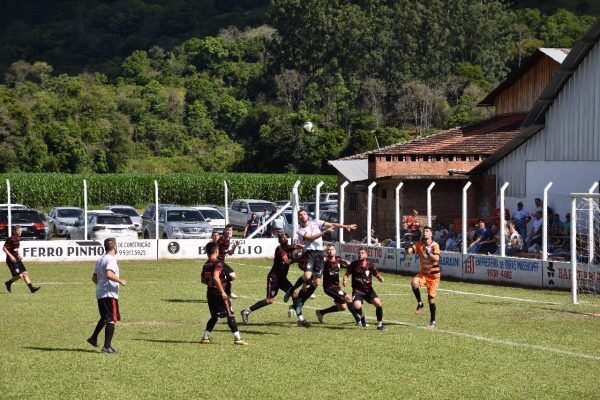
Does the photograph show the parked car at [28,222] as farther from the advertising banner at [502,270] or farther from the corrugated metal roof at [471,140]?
Result: the advertising banner at [502,270]

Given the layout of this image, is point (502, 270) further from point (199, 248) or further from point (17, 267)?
point (199, 248)

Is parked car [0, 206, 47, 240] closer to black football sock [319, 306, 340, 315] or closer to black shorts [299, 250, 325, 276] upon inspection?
black shorts [299, 250, 325, 276]

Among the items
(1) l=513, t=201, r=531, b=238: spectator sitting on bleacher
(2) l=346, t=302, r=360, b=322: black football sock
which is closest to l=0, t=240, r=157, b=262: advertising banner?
(1) l=513, t=201, r=531, b=238: spectator sitting on bleacher

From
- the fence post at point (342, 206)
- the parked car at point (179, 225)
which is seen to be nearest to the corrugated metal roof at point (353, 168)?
the parked car at point (179, 225)

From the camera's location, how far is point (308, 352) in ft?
57.6

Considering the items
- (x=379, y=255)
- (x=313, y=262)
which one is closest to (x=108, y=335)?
A: (x=313, y=262)

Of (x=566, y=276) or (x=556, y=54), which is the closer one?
(x=566, y=276)

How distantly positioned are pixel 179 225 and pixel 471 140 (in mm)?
13462

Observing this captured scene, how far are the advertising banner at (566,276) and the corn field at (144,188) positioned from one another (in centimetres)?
4502

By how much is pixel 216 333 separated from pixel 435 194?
22345 millimetres

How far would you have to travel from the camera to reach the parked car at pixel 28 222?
43281 millimetres

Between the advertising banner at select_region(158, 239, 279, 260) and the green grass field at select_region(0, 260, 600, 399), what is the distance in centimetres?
1359

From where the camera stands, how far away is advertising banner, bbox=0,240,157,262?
3925 cm

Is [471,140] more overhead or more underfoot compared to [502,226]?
more overhead
